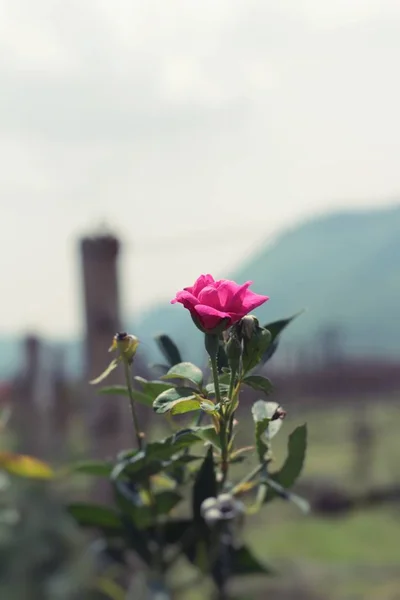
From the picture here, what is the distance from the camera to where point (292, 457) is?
54 cm

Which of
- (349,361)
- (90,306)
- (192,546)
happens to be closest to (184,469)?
(192,546)

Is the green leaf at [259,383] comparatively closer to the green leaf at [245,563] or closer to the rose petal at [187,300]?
the rose petal at [187,300]

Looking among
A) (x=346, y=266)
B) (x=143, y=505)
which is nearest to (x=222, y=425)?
(x=143, y=505)

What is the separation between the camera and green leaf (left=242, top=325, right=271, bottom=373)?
0.45m

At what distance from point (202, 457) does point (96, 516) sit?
143mm

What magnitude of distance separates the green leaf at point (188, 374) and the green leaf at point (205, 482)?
0.05 m

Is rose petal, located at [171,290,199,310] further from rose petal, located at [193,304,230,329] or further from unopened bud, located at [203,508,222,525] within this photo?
unopened bud, located at [203,508,222,525]

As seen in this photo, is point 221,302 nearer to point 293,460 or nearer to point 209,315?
point 209,315

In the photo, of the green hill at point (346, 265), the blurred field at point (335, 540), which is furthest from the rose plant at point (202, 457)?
the green hill at point (346, 265)

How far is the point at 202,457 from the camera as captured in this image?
1.70 feet

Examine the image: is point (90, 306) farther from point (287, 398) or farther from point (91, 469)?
point (91, 469)

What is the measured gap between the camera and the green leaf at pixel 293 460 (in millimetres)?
536

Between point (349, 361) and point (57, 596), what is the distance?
95cm

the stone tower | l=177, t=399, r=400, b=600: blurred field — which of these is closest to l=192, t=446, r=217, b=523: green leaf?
the stone tower
